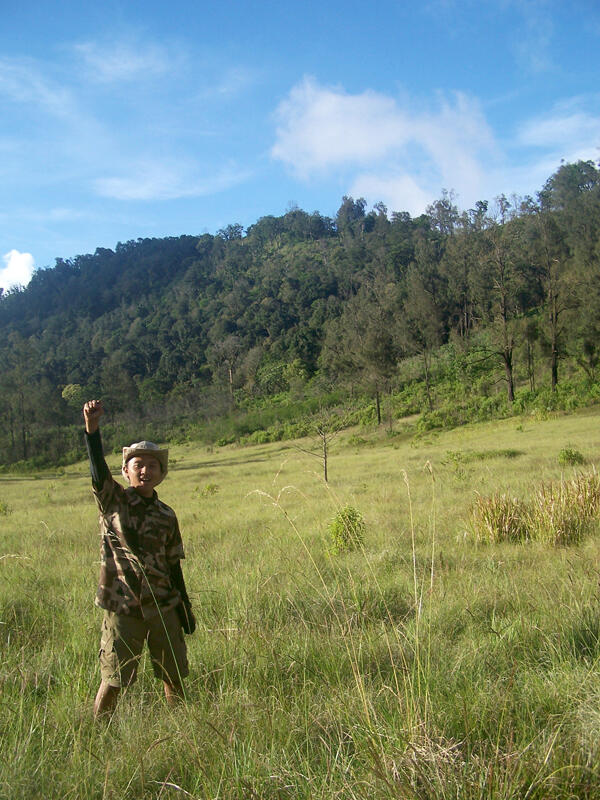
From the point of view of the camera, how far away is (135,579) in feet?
9.26

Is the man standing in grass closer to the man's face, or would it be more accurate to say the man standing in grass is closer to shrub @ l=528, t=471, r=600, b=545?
the man's face

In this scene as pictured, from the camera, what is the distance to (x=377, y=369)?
42781mm

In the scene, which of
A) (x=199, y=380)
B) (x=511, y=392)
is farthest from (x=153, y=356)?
(x=511, y=392)

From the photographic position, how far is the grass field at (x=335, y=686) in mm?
1886

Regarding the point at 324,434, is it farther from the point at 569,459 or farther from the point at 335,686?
the point at 335,686

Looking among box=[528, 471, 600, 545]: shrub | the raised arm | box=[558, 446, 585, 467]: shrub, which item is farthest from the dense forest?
the raised arm

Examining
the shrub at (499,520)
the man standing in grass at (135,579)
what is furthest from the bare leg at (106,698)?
the shrub at (499,520)

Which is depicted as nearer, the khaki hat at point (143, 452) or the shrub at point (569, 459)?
the khaki hat at point (143, 452)

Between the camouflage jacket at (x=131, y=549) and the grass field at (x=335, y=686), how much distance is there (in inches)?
19.4

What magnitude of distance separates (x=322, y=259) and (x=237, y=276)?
20714 mm

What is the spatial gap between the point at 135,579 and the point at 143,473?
561 mm

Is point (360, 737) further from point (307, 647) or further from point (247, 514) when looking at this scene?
point (247, 514)

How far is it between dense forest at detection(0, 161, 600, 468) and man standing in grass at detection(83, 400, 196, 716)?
1262 inches

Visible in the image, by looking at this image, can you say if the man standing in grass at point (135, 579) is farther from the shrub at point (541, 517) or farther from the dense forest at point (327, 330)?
the dense forest at point (327, 330)
